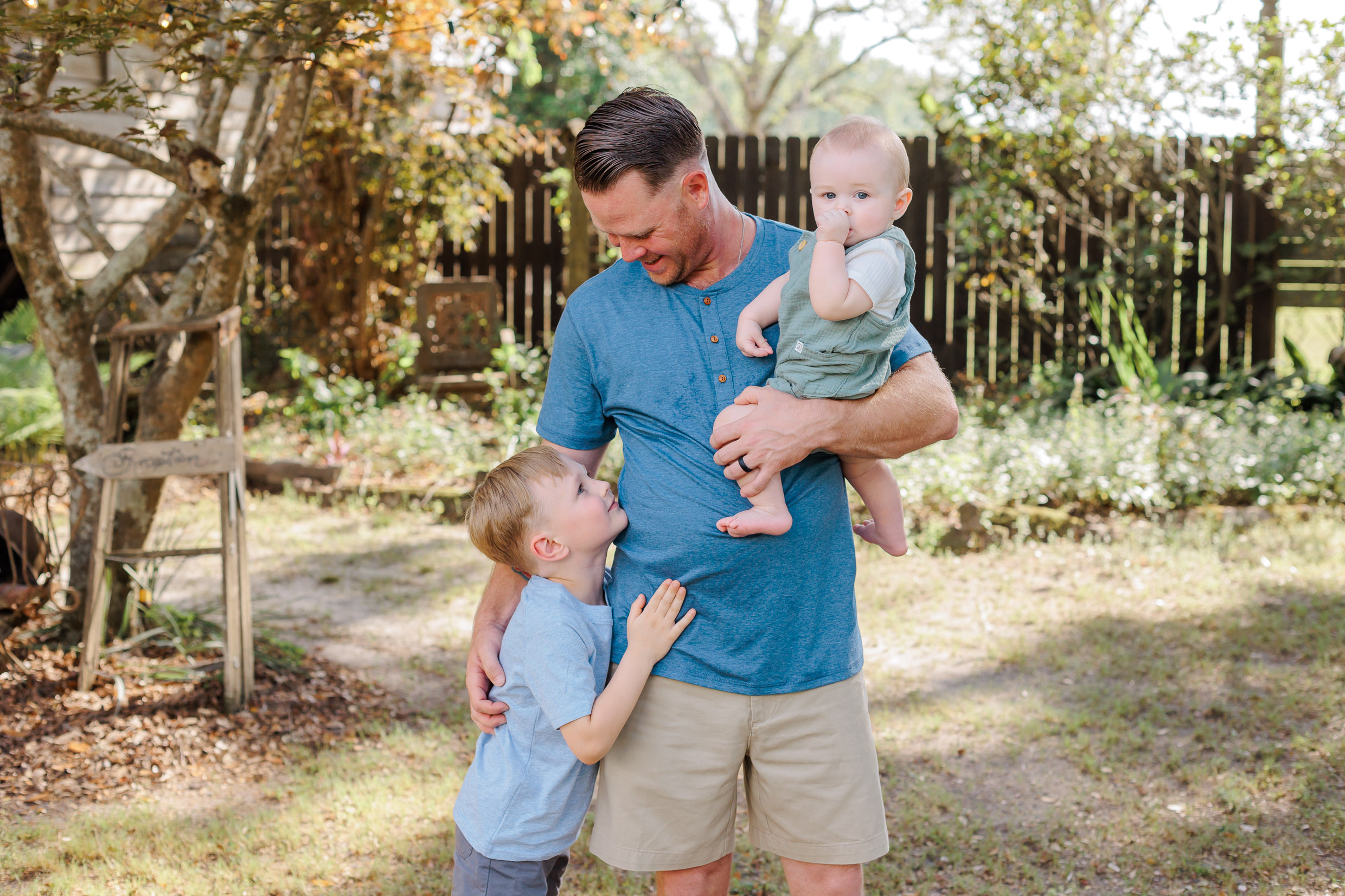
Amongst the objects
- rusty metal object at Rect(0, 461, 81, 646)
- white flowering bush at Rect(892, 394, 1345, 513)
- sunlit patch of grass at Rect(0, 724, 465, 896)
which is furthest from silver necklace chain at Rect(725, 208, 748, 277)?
white flowering bush at Rect(892, 394, 1345, 513)

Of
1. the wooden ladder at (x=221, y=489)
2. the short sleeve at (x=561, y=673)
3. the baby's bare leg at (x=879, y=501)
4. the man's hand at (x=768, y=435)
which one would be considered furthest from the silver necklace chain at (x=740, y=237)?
the wooden ladder at (x=221, y=489)

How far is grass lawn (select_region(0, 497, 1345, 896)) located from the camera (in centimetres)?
282

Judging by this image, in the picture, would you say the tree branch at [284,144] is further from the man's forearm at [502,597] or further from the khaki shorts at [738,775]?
the khaki shorts at [738,775]

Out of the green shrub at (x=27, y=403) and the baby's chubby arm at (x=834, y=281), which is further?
the green shrub at (x=27, y=403)

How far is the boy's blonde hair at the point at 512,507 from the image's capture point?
180 cm

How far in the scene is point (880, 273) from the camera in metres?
A: 1.71

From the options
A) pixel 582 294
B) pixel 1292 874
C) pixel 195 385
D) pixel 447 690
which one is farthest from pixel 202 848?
pixel 1292 874

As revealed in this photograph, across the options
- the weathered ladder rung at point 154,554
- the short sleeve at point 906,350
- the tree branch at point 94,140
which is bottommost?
the weathered ladder rung at point 154,554

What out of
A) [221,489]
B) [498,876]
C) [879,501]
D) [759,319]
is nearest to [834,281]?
[759,319]

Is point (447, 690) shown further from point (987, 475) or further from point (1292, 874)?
point (987, 475)

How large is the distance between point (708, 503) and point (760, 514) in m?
0.09

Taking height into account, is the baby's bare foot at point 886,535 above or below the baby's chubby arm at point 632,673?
above

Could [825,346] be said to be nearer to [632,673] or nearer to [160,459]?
[632,673]

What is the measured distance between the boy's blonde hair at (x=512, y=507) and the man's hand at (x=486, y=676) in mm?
153
